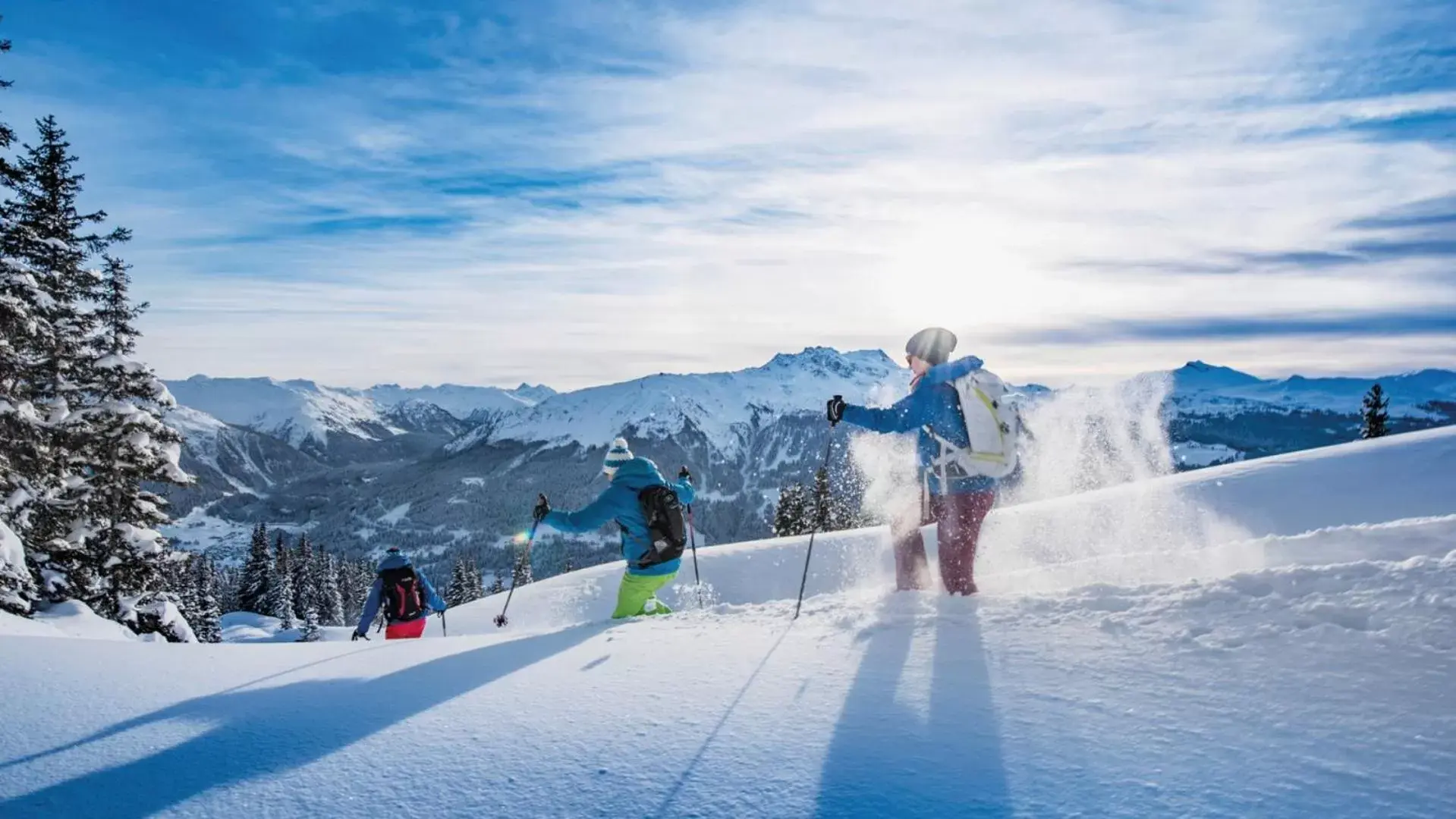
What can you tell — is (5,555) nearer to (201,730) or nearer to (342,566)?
(201,730)

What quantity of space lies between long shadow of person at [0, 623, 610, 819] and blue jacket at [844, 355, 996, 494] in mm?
3285

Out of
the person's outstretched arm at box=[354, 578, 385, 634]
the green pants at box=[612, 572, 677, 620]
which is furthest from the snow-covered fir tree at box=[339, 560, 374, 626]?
the green pants at box=[612, 572, 677, 620]

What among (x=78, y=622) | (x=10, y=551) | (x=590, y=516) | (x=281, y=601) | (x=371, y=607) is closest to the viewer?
(x=590, y=516)

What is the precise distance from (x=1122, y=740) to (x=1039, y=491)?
1820 cm

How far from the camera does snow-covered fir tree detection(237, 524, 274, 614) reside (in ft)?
168

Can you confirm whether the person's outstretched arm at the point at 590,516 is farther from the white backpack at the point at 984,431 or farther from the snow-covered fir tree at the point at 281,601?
the snow-covered fir tree at the point at 281,601

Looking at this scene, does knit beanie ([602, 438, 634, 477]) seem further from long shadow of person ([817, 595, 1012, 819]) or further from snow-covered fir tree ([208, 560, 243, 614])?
snow-covered fir tree ([208, 560, 243, 614])

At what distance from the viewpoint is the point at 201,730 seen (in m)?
3.30

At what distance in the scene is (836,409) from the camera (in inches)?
243

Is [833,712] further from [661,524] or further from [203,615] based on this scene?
[203,615]

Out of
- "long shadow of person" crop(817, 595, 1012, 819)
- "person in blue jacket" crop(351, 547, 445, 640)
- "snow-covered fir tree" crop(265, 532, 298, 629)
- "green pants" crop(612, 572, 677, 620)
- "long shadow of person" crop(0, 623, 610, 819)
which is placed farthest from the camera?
"snow-covered fir tree" crop(265, 532, 298, 629)

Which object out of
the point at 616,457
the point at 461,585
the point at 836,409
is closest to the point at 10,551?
the point at 616,457

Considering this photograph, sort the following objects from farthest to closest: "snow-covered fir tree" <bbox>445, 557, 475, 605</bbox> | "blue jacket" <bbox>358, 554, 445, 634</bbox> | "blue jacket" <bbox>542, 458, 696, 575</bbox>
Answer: "snow-covered fir tree" <bbox>445, 557, 475, 605</bbox> → "blue jacket" <bbox>358, 554, 445, 634</bbox> → "blue jacket" <bbox>542, 458, 696, 575</bbox>

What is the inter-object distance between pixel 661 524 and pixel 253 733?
3834 mm
